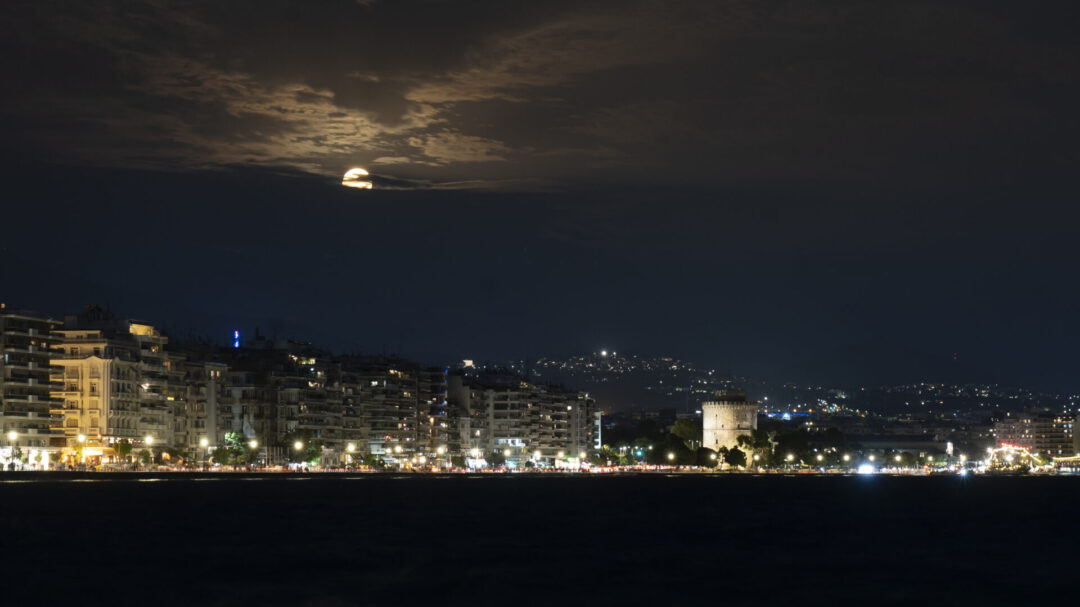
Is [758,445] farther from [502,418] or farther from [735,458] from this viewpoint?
[502,418]

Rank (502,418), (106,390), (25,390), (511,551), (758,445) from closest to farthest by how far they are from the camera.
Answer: (511,551)
(25,390)
(106,390)
(758,445)
(502,418)

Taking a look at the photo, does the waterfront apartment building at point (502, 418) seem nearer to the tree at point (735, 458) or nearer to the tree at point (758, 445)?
the tree at point (735, 458)

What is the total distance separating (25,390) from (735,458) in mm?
99219

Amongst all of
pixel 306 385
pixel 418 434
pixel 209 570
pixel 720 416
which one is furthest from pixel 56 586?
pixel 720 416

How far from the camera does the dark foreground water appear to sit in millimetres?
41250

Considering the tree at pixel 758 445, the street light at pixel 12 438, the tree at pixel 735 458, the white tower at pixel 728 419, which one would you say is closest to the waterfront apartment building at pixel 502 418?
the white tower at pixel 728 419

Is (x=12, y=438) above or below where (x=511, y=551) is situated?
above

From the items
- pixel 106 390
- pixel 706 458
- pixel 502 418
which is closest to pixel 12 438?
pixel 106 390

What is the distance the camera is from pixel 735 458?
613 ft

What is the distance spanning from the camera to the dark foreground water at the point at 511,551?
135ft

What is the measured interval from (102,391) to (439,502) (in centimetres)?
4026

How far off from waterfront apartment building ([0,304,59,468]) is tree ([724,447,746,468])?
311 feet

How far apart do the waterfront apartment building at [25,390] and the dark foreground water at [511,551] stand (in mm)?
17670

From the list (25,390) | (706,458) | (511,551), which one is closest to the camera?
(511,551)
